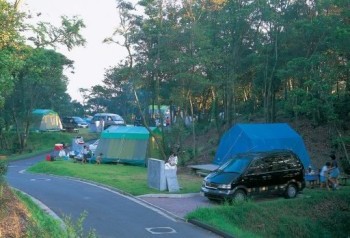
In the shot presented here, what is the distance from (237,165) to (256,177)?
766 mm

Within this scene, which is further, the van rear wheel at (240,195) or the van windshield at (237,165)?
the van windshield at (237,165)

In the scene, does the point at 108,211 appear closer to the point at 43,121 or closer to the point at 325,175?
the point at 325,175

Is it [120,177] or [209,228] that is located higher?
[120,177]

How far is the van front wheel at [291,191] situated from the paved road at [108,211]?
4852 millimetres

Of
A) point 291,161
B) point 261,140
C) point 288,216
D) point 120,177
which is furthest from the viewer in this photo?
point 120,177

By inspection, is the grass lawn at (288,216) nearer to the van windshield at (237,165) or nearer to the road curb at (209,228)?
the road curb at (209,228)

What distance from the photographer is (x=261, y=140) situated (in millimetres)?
21906

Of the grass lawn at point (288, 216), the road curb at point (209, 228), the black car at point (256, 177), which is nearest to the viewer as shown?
the road curb at point (209, 228)

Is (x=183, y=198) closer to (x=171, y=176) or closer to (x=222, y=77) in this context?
(x=171, y=176)

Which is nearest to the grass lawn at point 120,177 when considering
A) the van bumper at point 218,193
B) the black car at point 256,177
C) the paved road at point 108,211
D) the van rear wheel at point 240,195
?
the paved road at point 108,211

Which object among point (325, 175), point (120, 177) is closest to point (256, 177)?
point (325, 175)

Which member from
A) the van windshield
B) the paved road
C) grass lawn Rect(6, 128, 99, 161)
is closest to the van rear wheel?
the van windshield

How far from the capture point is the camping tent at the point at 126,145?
100 ft

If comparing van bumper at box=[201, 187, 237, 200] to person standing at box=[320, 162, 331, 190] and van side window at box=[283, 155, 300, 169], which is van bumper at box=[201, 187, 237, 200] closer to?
van side window at box=[283, 155, 300, 169]
